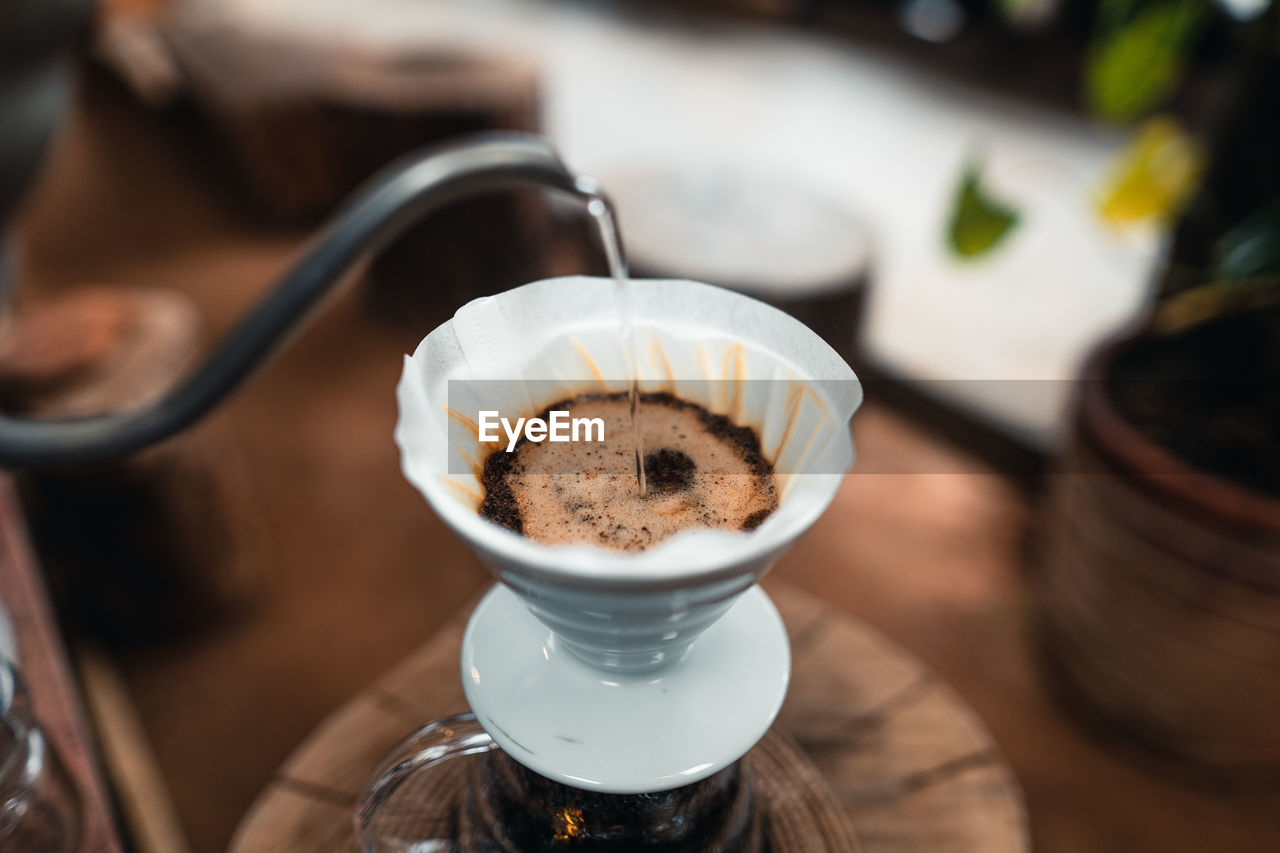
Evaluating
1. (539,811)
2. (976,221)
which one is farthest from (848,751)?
(976,221)

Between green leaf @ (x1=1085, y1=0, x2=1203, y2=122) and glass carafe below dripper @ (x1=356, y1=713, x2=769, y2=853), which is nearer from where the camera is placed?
glass carafe below dripper @ (x1=356, y1=713, x2=769, y2=853)

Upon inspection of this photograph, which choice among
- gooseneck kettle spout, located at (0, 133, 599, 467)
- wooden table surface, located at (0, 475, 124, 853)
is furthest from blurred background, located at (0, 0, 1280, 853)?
gooseneck kettle spout, located at (0, 133, 599, 467)

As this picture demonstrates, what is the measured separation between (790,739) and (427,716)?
0.35 metres

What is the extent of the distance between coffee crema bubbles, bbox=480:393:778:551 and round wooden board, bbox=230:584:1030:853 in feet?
1.36

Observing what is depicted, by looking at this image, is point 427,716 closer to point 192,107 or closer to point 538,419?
point 538,419

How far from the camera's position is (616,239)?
617mm

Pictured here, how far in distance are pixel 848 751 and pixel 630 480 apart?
0.49 metres

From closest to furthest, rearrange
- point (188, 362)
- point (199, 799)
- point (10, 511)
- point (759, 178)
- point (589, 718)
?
point (589, 718) < point (10, 511) < point (199, 799) < point (188, 362) < point (759, 178)

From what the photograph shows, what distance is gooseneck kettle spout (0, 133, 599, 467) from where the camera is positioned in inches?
29.0

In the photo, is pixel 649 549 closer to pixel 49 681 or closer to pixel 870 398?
pixel 49 681

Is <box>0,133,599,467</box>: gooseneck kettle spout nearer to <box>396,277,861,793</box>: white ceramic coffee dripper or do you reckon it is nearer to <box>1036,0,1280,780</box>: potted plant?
<box>396,277,861,793</box>: white ceramic coffee dripper

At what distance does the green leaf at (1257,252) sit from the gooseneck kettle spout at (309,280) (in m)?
1.06

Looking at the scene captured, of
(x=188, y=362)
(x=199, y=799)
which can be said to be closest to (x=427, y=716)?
(x=199, y=799)

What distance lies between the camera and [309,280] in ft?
2.84
